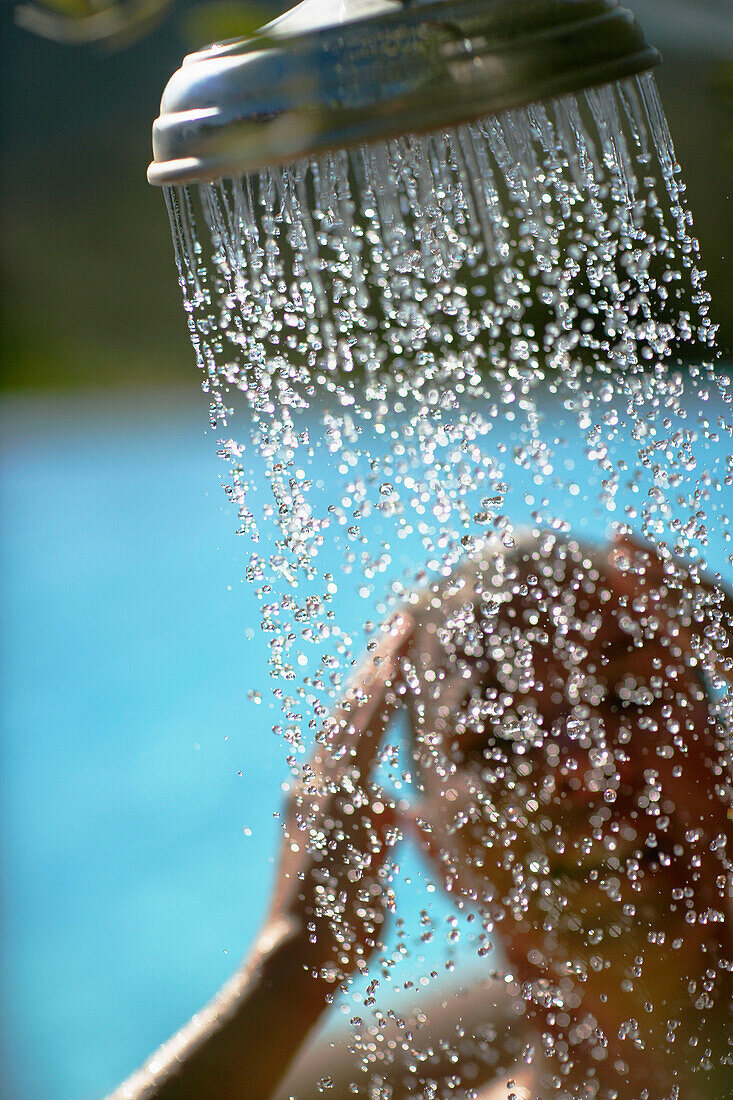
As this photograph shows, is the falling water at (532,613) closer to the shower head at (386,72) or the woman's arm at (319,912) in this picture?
the woman's arm at (319,912)

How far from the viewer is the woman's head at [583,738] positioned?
2.26 ft

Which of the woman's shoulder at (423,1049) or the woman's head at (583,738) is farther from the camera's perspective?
the woman's shoulder at (423,1049)

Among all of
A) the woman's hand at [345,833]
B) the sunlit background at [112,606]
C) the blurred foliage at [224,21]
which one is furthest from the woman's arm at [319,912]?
the sunlit background at [112,606]

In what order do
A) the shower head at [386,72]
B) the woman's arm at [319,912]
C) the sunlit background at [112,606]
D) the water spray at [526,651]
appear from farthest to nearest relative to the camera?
the sunlit background at [112,606] → the woman's arm at [319,912] → the water spray at [526,651] → the shower head at [386,72]

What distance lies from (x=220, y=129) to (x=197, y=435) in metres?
2.90

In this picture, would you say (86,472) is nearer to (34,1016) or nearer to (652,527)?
(34,1016)

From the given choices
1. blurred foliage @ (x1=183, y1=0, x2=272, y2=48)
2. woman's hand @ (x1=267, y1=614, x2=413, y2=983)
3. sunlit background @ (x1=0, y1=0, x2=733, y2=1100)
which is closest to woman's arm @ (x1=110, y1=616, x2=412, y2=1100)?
woman's hand @ (x1=267, y1=614, x2=413, y2=983)

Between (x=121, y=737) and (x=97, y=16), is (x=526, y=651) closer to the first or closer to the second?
(x=97, y=16)

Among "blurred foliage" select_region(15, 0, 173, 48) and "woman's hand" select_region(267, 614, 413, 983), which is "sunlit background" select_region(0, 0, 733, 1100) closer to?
A: "woman's hand" select_region(267, 614, 413, 983)

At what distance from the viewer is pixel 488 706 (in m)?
0.72

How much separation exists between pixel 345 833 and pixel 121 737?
2550 millimetres

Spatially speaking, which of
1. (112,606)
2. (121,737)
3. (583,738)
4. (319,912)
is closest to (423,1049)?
(319,912)

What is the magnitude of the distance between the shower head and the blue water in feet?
7.64

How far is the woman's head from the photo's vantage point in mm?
689
